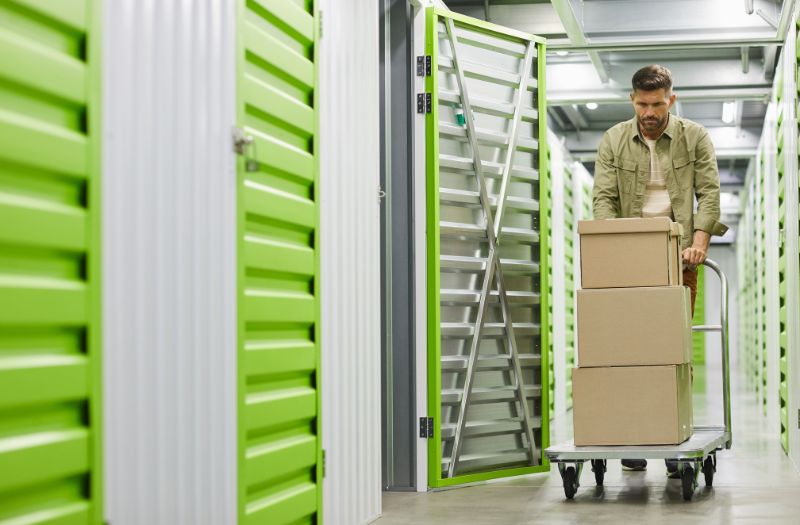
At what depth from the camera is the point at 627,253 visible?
4.39m

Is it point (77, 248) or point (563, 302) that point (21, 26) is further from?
point (563, 302)

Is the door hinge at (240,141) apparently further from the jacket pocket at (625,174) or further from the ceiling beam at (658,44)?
the ceiling beam at (658,44)

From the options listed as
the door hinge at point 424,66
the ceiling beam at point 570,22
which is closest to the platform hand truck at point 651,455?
the door hinge at point 424,66

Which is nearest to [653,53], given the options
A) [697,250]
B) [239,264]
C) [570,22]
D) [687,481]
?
[570,22]

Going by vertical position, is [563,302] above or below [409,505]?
above

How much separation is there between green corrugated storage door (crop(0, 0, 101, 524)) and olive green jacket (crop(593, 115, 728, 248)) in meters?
3.42

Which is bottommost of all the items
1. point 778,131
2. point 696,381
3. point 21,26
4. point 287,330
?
point 696,381

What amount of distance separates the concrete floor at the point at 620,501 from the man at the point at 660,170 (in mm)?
333

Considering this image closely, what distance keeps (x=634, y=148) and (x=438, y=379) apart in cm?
150

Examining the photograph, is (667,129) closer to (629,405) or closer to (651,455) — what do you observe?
(629,405)

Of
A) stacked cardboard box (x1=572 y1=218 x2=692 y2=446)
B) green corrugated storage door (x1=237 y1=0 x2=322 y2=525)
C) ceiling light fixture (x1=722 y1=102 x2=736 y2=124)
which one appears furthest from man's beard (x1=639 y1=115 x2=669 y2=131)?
ceiling light fixture (x1=722 y1=102 x2=736 y2=124)

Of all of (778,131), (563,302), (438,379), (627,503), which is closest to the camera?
(627,503)

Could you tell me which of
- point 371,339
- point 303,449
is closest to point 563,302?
point 371,339

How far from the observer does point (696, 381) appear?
50.1 ft
